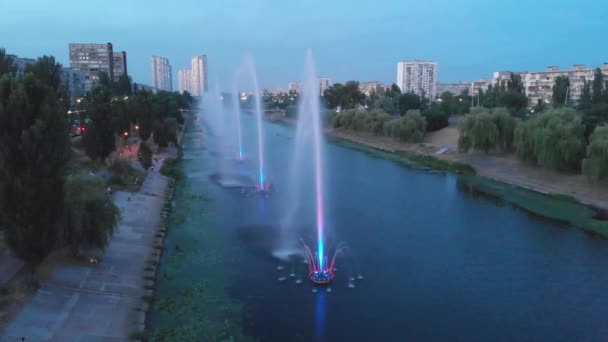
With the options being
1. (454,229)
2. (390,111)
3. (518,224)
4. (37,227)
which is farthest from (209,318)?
(390,111)

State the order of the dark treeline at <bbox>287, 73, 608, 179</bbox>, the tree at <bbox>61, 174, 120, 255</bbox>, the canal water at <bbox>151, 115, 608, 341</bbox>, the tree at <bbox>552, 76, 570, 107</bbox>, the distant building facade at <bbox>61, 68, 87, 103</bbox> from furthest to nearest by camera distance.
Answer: the distant building facade at <bbox>61, 68, 87, 103</bbox>, the tree at <bbox>552, 76, 570, 107</bbox>, the dark treeline at <bbox>287, 73, 608, 179</bbox>, the tree at <bbox>61, 174, 120, 255</bbox>, the canal water at <bbox>151, 115, 608, 341</bbox>

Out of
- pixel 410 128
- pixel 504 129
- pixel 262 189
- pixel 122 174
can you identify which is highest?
pixel 504 129

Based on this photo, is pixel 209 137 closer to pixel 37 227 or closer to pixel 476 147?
pixel 476 147

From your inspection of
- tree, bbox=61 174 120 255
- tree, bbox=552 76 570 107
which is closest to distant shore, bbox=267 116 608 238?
tree, bbox=61 174 120 255

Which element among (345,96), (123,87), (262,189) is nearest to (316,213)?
(262,189)

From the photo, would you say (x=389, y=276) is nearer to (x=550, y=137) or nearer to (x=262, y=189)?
(x=262, y=189)

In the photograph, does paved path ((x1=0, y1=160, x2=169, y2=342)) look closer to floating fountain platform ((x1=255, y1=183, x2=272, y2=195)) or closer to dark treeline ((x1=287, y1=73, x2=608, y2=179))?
floating fountain platform ((x1=255, y1=183, x2=272, y2=195))
